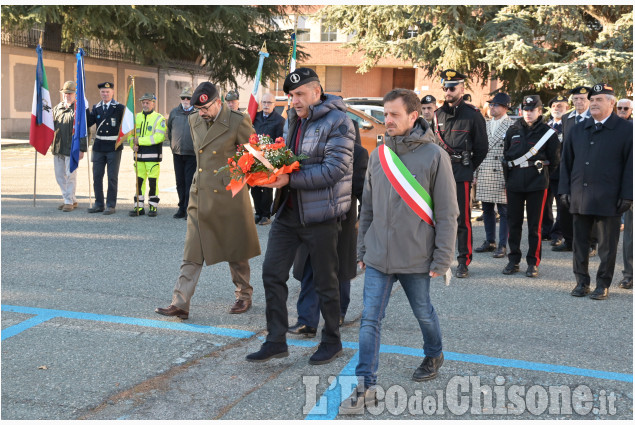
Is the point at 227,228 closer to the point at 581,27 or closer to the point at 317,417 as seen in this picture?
the point at 317,417

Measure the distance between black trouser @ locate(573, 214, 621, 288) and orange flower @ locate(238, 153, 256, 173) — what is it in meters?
3.78

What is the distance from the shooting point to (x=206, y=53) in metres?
32.8

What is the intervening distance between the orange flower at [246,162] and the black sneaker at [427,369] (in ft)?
5.44

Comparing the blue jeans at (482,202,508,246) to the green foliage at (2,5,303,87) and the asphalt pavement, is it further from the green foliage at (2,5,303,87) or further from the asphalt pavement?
the green foliage at (2,5,303,87)

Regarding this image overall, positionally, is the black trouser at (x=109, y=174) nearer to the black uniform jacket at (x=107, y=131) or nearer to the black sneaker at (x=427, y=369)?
the black uniform jacket at (x=107, y=131)

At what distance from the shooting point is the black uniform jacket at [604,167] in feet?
22.0

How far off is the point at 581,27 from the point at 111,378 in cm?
2122

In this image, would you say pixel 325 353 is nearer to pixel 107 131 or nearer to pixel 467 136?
pixel 467 136

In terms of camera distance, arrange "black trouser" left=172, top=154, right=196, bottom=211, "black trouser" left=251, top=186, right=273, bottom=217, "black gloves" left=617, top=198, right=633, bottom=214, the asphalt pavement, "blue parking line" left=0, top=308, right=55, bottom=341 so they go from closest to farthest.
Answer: the asphalt pavement < "blue parking line" left=0, top=308, right=55, bottom=341 < "black gloves" left=617, top=198, right=633, bottom=214 < "black trouser" left=172, top=154, right=196, bottom=211 < "black trouser" left=251, top=186, right=273, bottom=217

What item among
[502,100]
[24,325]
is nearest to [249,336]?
[24,325]

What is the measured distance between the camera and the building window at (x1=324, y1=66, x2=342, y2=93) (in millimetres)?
56312

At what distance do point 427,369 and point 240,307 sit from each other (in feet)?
6.74

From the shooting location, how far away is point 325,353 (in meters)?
4.87

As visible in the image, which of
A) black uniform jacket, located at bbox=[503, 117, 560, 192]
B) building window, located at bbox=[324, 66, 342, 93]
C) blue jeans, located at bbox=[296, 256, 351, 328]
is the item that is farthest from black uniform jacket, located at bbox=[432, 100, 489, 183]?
building window, located at bbox=[324, 66, 342, 93]
